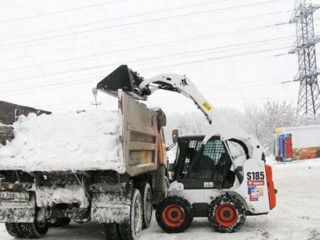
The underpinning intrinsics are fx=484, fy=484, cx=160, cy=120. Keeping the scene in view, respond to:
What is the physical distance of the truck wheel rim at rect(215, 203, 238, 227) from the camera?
825 centimetres

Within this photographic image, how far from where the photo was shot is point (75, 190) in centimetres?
711

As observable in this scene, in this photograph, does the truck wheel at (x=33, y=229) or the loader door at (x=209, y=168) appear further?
the loader door at (x=209, y=168)

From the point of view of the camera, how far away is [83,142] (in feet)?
23.6

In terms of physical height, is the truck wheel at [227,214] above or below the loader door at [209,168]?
below

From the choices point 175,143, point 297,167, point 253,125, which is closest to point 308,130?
point 297,167

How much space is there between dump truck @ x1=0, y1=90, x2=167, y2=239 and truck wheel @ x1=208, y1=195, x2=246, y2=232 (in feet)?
4.40

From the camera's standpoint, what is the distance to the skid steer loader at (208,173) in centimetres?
838

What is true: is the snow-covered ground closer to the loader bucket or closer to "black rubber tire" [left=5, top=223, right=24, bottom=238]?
"black rubber tire" [left=5, top=223, right=24, bottom=238]

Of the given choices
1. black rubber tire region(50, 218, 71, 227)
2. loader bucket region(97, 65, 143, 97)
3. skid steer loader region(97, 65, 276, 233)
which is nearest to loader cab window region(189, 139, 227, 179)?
skid steer loader region(97, 65, 276, 233)

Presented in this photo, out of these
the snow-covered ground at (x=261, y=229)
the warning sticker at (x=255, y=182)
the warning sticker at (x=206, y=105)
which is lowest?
the snow-covered ground at (x=261, y=229)

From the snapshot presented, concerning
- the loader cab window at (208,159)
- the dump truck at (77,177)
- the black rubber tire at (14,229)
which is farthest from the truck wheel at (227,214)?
the black rubber tire at (14,229)

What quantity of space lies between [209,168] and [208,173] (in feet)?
0.33

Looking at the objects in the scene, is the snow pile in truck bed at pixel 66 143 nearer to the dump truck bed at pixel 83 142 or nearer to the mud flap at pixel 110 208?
the dump truck bed at pixel 83 142

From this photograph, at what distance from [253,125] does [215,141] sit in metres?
63.3
